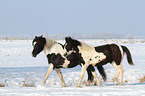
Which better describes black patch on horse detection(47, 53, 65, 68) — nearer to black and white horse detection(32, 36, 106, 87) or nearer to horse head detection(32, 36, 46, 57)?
black and white horse detection(32, 36, 106, 87)

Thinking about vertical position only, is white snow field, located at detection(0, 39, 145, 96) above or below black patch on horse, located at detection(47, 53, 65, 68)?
below

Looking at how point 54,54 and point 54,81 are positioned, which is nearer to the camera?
point 54,54

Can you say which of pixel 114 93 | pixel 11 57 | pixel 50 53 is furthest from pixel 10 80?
pixel 11 57

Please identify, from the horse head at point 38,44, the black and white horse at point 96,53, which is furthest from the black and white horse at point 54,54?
the black and white horse at point 96,53

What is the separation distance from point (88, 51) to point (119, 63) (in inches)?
42.3

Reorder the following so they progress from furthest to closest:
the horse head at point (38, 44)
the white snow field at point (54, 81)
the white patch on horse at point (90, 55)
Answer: the horse head at point (38, 44)
the white patch on horse at point (90, 55)
the white snow field at point (54, 81)

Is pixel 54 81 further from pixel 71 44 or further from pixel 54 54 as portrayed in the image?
pixel 71 44

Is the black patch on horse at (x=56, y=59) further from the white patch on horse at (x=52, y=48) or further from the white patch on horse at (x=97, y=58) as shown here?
the white patch on horse at (x=97, y=58)

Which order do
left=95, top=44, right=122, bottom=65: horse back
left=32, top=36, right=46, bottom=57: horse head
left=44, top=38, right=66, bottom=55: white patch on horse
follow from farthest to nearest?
left=44, top=38, right=66, bottom=55: white patch on horse, left=32, top=36, right=46, bottom=57: horse head, left=95, top=44, right=122, bottom=65: horse back

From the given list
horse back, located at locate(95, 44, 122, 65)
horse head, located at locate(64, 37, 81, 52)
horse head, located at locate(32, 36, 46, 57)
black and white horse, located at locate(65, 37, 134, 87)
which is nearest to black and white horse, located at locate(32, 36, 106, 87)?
horse head, located at locate(32, 36, 46, 57)

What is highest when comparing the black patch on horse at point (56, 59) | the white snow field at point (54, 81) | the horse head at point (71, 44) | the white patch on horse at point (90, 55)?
the horse head at point (71, 44)

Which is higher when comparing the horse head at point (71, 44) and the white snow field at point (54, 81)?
the horse head at point (71, 44)

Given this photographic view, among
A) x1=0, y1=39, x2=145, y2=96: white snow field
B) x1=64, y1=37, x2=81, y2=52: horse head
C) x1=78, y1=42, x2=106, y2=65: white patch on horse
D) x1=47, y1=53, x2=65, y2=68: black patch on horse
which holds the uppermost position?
x1=64, y1=37, x2=81, y2=52: horse head

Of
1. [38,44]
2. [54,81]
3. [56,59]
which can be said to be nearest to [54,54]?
[56,59]
